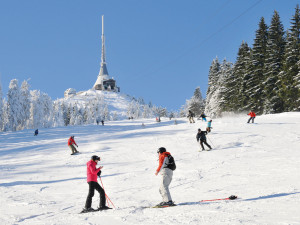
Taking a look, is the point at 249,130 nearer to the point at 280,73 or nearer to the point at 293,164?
the point at 293,164

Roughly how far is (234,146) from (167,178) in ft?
38.1

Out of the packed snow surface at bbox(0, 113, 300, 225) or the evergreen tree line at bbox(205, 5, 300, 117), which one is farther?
the evergreen tree line at bbox(205, 5, 300, 117)

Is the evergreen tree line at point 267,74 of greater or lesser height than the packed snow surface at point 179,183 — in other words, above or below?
above

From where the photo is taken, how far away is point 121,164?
1562 centimetres

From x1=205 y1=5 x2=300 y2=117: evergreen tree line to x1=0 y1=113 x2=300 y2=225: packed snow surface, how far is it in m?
18.3

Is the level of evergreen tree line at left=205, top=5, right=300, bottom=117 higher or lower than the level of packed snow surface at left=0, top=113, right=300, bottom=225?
higher

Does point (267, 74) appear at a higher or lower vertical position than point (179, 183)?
higher

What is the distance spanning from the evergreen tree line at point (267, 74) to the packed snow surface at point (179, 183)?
18350mm

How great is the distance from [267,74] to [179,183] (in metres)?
36.4

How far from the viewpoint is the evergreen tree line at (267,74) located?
37.3 metres

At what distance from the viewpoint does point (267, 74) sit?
4175cm

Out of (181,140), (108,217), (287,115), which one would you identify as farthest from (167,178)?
(287,115)

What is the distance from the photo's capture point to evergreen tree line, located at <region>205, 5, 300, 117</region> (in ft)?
122

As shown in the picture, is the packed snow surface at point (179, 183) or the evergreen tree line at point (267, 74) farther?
the evergreen tree line at point (267, 74)
